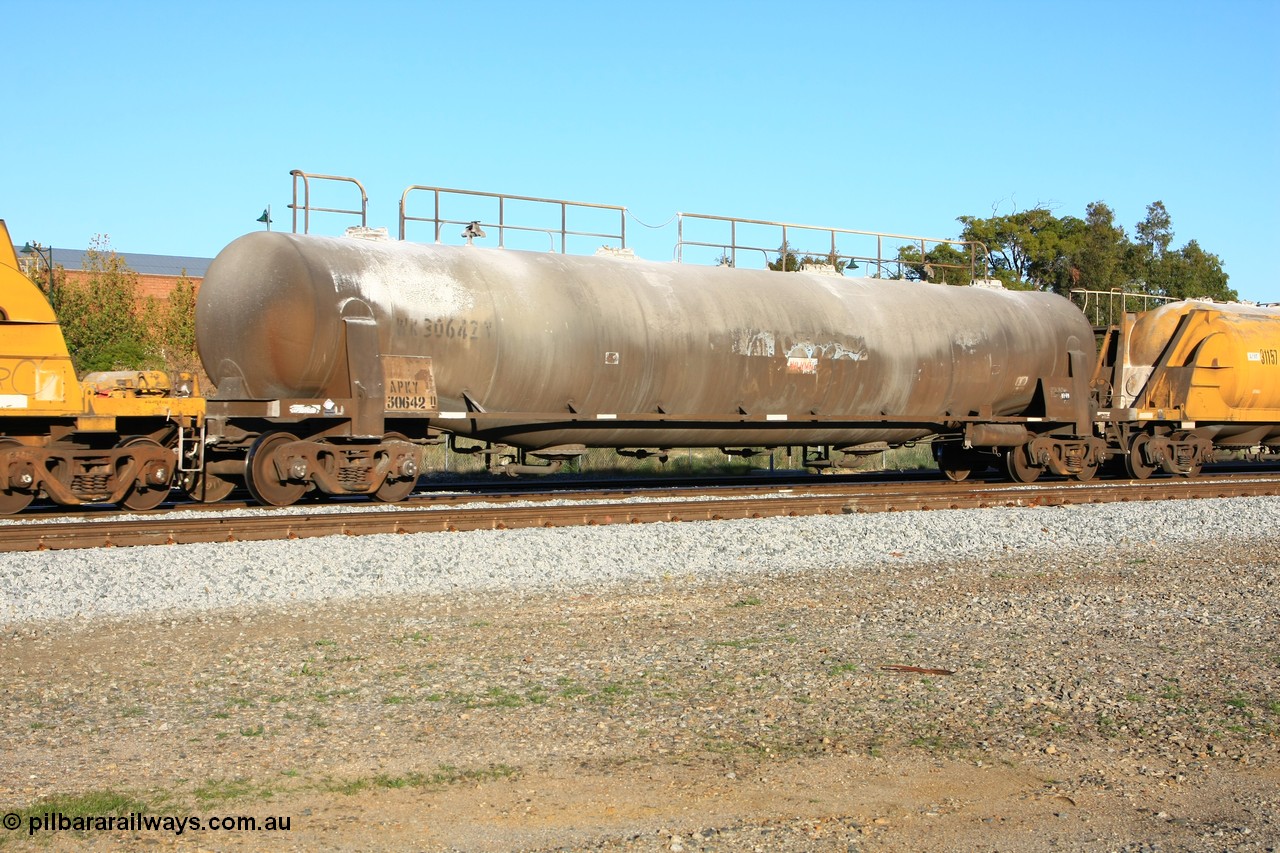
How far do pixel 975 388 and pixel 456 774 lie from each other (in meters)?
17.1

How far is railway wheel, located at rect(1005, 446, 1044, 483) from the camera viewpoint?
71.1 ft

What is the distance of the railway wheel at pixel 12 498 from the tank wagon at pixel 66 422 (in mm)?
11

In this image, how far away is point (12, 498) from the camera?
1397 cm

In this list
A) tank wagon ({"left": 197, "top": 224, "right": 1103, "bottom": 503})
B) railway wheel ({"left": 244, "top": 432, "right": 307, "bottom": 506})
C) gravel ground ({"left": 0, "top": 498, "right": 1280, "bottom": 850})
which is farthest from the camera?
tank wagon ({"left": 197, "top": 224, "right": 1103, "bottom": 503})

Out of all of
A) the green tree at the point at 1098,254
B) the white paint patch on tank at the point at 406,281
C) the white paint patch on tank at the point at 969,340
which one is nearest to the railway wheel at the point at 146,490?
the white paint patch on tank at the point at 406,281

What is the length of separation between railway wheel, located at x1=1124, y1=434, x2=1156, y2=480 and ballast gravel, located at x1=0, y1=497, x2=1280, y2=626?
7232mm

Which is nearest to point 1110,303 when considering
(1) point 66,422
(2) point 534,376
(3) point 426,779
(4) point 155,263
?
(2) point 534,376

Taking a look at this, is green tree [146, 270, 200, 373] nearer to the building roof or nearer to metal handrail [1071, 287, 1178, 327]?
metal handrail [1071, 287, 1178, 327]

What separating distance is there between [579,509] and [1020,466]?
1038cm

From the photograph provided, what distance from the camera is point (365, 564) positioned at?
432 inches

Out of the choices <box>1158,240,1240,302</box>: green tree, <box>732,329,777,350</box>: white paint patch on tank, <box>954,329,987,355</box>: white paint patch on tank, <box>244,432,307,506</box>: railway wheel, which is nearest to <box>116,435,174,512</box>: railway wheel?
<box>244,432,307,506</box>: railway wheel

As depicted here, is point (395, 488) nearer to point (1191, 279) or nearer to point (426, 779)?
point (426, 779)

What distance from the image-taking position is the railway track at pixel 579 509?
12219 mm

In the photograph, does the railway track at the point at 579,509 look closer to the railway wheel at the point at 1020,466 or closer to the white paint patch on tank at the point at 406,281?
the railway wheel at the point at 1020,466
